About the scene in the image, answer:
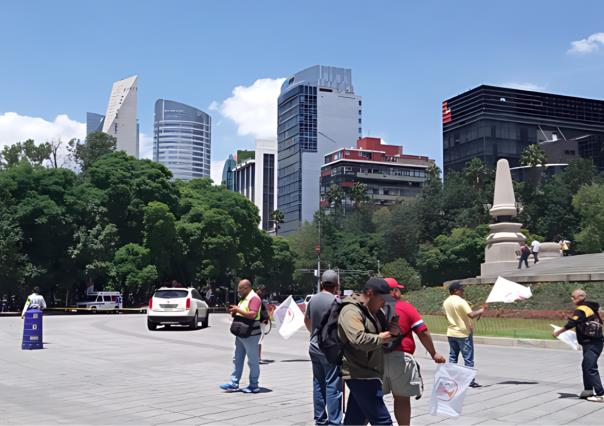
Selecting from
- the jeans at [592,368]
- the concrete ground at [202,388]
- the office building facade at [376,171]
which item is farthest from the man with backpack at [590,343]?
the office building facade at [376,171]

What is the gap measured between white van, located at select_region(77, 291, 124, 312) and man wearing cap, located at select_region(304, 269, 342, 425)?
1598 inches

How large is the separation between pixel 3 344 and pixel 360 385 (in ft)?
54.0

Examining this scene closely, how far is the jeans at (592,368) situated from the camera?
9.79m

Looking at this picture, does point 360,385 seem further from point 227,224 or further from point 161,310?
point 227,224

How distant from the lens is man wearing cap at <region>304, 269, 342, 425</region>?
6.85 m

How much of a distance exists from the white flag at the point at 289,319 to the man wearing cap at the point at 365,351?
4447 millimetres

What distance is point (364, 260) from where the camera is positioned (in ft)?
281

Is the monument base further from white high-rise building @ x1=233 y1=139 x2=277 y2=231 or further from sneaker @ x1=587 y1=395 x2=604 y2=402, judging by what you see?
white high-rise building @ x1=233 y1=139 x2=277 y2=231

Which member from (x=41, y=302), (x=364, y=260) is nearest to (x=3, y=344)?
(x=41, y=302)

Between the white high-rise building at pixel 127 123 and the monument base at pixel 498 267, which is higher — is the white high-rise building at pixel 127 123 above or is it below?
above

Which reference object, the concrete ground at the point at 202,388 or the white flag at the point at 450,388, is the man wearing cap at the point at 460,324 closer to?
the concrete ground at the point at 202,388

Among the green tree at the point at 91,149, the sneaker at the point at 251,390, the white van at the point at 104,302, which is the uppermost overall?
the green tree at the point at 91,149

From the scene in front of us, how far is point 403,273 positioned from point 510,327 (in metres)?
54.9

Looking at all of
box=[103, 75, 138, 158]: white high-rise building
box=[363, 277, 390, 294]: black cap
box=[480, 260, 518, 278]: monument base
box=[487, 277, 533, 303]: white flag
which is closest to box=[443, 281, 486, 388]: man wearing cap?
box=[487, 277, 533, 303]: white flag
